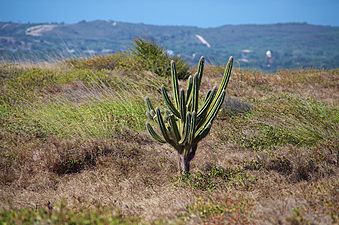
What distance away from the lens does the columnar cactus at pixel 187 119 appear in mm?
6059

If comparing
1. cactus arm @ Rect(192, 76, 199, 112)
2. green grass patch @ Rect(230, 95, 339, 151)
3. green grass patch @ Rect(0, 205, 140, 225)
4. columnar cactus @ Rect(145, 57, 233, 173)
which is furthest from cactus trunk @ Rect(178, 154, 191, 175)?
green grass patch @ Rect(0, 205, 140, 225)

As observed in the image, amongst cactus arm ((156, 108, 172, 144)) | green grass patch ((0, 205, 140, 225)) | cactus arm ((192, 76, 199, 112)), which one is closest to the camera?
green grass patch ((0, 205, 140, 225))

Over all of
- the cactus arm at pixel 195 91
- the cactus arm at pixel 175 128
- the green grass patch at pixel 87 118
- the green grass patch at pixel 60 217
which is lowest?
the green grass patch at pixel 87 118

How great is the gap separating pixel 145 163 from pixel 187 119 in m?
1.24

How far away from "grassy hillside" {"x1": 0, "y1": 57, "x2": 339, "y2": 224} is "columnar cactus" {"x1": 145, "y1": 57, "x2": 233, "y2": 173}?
0.43 metres

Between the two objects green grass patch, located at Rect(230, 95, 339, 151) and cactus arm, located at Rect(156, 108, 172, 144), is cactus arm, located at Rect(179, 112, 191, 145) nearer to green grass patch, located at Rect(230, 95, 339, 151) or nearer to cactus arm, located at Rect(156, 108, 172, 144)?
cactus arm, located at Rect(156, 108, 172, 144)

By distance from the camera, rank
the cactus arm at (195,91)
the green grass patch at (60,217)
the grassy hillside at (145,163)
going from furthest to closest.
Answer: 1. the cactus arm at (195,91)
2. the grassy hillside at (145,163)
3. the green grass patch at (60,217)

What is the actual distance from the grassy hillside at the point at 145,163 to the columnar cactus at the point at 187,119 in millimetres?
432

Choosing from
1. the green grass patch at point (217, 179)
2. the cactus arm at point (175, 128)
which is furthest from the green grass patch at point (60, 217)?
the cactus arm at point (175, 128)

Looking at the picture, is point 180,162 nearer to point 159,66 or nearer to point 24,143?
point 24,143

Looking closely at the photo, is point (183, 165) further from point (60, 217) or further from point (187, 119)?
point (60, 217)

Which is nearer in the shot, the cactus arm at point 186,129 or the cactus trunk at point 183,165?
the cactus arm at point 186,129

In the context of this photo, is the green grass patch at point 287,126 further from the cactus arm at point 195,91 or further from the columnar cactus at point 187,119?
the cactus arm at point 195,91

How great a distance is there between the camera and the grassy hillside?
170 inches
